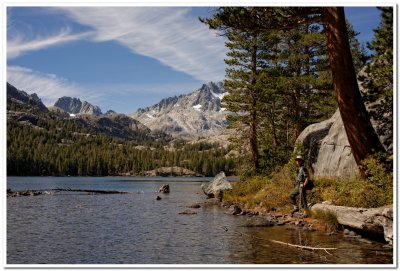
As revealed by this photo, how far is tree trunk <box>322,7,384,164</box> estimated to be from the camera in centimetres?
1412

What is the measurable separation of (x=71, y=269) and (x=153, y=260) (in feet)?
8.24

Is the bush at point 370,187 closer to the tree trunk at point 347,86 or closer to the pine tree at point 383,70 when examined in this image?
the tree trunk at point 347,86

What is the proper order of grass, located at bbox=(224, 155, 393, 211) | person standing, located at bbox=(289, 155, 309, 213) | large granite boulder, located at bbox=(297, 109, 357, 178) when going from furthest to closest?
large granite boulder, located at bbox=(297, 109, 357, 178) → person standing, located at bbox=(289, 155, 309, 213) → grass, located at bbox=(224, 155, 393, 211)

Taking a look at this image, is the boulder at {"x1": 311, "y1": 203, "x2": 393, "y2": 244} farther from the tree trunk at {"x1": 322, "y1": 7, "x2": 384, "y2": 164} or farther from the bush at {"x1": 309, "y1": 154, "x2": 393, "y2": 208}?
the tree trunk at {"x1": 322, "y1": 7, "x2": 384, "y2": 164}

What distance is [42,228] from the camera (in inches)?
802

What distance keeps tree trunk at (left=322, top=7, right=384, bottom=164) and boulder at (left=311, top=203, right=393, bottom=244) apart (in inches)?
86.6

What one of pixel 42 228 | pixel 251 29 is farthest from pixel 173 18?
pixel 42 228

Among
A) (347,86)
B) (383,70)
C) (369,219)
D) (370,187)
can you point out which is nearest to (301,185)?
(370,187)

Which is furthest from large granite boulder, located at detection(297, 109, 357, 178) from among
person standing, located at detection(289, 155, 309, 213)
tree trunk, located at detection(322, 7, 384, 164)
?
tree trunk, located at detection(322, 7, 384, 164)

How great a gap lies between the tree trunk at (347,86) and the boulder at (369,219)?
2.20 meters

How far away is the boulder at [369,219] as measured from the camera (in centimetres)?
1266

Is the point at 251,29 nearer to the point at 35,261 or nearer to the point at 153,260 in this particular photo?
the point at 153,260

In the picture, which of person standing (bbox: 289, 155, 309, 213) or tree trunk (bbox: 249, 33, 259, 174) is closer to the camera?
person standing (bbox: 289, 155, 309, 213)

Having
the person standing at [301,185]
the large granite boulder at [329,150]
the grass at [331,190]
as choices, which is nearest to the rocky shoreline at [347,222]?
the person standing at [301,185]
